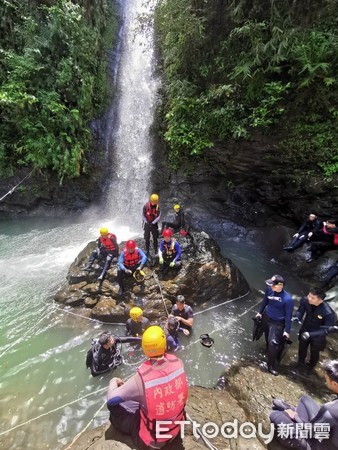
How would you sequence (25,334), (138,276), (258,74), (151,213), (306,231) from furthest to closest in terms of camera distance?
(306,231) → (258,74) → (151,213) → (138,276) → (25,334)

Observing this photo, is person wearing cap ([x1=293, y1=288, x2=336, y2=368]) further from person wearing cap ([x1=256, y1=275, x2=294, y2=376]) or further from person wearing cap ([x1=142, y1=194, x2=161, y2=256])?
person wearing cap ([x1=142, y1=194, x2=161, y2=256])

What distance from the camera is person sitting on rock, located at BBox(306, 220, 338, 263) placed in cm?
758

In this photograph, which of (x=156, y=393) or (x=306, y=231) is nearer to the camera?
(x=156, y=393)

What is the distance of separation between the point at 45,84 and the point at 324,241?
13572 millimetres

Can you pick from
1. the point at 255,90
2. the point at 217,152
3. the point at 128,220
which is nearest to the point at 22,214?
the point at 128,220

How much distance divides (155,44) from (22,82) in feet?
28.8

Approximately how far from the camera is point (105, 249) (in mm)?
7707

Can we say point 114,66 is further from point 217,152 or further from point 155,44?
point 217,152

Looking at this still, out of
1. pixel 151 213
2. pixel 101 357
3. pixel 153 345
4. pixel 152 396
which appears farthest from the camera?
pixel 151 213

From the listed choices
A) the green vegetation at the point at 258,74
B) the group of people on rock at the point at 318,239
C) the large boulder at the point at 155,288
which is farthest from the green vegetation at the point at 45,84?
the group of people on rock at the point at 318,239

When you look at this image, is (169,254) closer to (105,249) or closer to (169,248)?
(169,248)

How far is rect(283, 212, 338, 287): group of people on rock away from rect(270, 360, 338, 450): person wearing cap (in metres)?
5.21

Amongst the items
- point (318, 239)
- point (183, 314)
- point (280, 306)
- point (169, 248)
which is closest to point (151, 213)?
point (169, 248)

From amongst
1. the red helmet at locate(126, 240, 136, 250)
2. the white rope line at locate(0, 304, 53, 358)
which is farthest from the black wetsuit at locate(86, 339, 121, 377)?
the red helmet at locate(126, 240, 136, 250)
